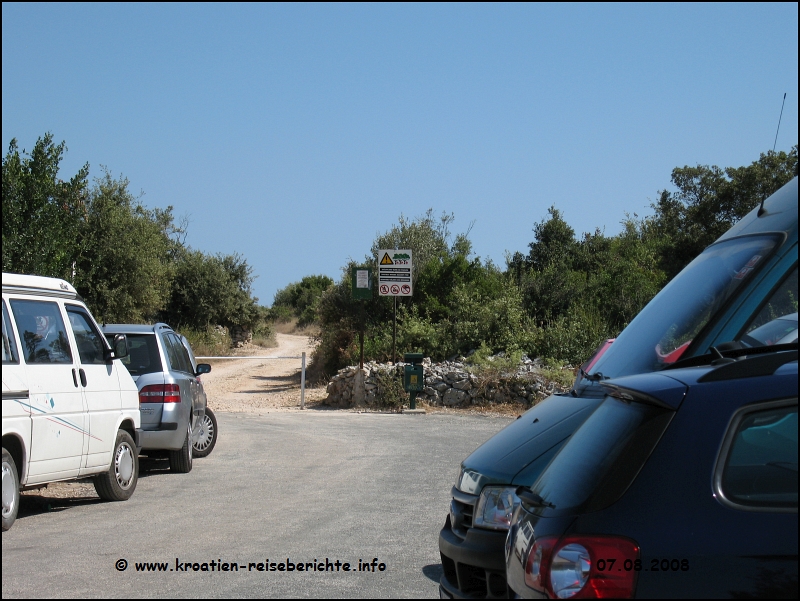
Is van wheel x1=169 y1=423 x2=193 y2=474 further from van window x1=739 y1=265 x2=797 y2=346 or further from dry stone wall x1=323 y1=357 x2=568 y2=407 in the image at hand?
dry stone wall x1=323 y1=357 x2=568 y2=407

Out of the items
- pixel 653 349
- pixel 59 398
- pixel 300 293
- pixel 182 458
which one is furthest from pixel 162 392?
pixel 300 293

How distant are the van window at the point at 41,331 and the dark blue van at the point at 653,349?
14.4 ft

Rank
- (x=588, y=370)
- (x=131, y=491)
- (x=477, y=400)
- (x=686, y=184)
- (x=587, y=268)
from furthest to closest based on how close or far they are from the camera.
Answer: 1. (x=686, y=184)
2. (x=587, y=268)
3. (x=477, y=400)
4. (x=131, y=491)
5. (x=588, y=370)

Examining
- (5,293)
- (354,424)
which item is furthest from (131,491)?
(354,424)

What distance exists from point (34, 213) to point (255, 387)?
14.4m

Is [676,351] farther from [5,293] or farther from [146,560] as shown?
[5,293]

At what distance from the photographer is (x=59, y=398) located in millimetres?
7582

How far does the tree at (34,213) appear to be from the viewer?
12477mm

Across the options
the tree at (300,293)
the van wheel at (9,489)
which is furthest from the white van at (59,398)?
the tree at (300,293)

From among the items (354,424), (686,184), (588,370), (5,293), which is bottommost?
(354,424)

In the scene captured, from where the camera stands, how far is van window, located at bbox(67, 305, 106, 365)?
27.3 ft

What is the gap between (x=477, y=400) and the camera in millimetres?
19547

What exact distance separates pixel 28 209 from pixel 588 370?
33.3ft

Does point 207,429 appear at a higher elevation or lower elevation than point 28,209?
lower
